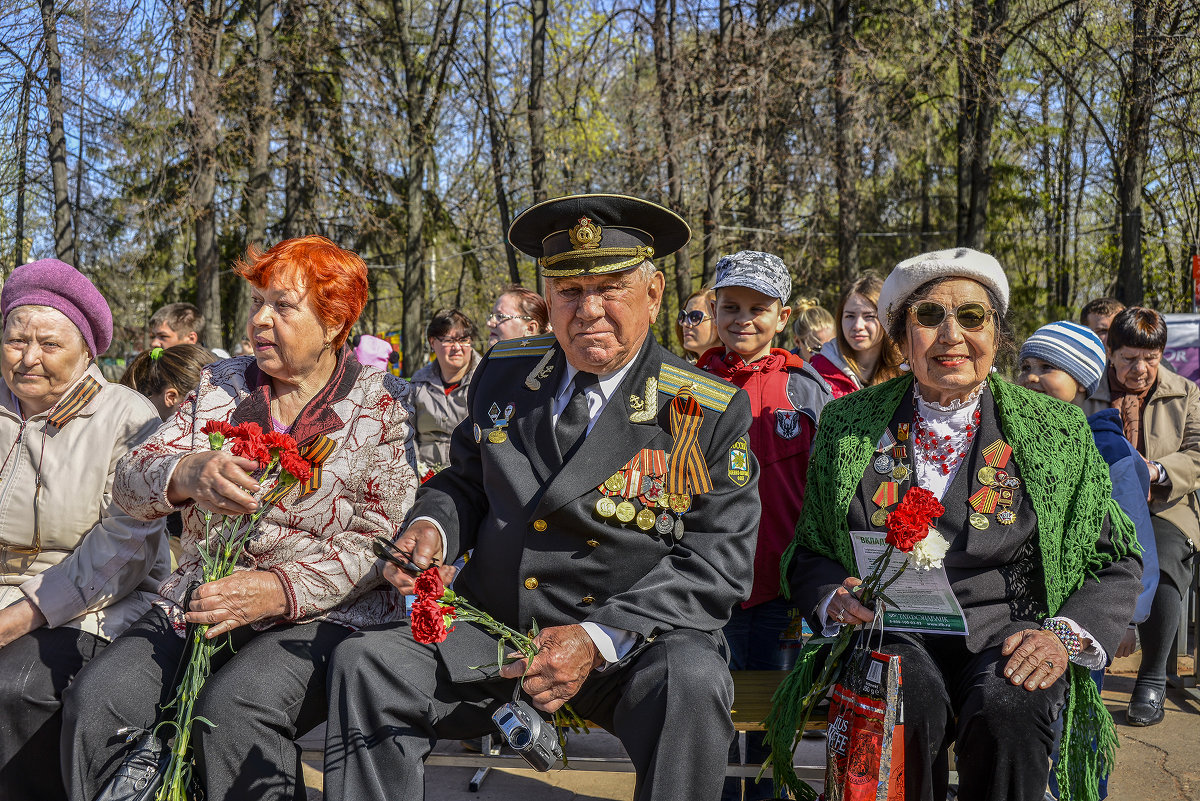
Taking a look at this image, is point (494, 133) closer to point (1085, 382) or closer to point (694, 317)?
point (694, 317)

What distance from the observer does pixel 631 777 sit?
3.93m

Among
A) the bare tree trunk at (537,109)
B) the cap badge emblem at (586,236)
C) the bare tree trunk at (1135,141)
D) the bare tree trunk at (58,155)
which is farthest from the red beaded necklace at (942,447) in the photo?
the bare tree trunk at (58,155)

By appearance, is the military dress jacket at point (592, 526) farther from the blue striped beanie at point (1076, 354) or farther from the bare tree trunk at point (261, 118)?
the bare tree trunk at point (261, 118)

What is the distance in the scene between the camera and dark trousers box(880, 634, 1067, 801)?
2.43 m

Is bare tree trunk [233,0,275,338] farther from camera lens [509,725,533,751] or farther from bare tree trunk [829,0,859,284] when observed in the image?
camera lens [509,725,533,751]

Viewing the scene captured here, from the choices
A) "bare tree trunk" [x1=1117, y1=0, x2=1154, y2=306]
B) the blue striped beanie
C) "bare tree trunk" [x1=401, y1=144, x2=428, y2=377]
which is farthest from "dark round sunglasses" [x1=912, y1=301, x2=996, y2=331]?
"bare tree trunk" [x1=401, y1=144, x2=428, y2=377]

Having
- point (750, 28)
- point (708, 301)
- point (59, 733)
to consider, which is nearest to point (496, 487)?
point (59, 733)

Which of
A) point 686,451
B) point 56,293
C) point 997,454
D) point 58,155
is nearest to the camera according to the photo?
point 686,451

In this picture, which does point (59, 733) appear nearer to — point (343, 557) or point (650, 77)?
point (343, 557)

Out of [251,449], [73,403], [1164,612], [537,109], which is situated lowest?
[1164,612]

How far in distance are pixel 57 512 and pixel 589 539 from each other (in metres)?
1.80

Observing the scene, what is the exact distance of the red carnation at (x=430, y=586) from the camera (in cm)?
226

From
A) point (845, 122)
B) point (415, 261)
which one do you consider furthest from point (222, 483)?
point (415, 261)

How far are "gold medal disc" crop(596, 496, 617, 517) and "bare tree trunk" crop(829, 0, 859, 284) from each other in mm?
10510
